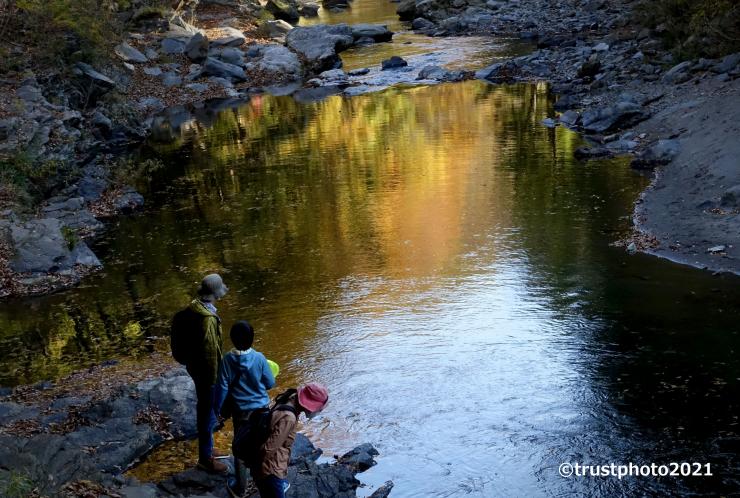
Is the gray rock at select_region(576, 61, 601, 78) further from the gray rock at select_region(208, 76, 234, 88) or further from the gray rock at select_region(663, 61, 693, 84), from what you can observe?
the gray rock at select_region(208, 76, 234, 88)

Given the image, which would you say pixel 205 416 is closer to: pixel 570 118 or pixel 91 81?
pixel 570 118

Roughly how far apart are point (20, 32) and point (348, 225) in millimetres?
19077

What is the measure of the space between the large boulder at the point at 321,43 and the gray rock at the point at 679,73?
19.9 m

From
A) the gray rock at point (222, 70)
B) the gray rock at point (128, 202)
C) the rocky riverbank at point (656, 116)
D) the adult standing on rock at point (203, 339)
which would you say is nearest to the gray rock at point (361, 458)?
the adult standing on rock at point (203, 339)

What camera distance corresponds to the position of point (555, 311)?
12398 millimetres

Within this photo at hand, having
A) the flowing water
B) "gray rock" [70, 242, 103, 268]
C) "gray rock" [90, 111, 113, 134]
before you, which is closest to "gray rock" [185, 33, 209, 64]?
"gray rock" [90, 111, 113, 134]

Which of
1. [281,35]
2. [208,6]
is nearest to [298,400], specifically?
[281,35]

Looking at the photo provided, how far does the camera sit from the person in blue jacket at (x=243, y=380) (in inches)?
254

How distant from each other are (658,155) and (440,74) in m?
18.0

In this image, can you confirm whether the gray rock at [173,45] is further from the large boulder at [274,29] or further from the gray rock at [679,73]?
the gray rock at [679,73]

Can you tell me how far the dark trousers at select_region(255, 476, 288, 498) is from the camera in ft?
20.1

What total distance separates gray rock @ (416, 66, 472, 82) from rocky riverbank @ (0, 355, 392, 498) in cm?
2697

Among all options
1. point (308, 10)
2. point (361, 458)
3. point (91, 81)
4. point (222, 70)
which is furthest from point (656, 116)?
point (308, 10)

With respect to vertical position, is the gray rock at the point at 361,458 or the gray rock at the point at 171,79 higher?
the gray rock at the point at 171,79
